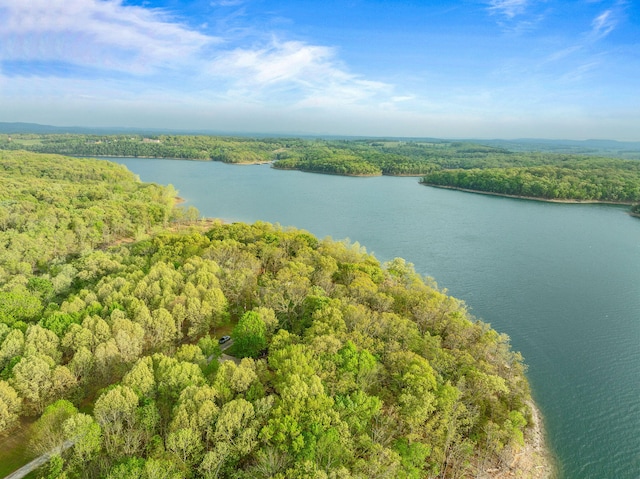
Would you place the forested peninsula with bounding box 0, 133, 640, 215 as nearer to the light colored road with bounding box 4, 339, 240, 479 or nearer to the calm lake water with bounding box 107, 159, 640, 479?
the calm lake water with bounding box 107, 159, 640, 479

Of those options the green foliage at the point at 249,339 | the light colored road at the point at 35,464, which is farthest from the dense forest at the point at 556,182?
the light colored road at the point at 35,464

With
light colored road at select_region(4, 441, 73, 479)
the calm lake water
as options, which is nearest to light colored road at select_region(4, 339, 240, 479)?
light colored road at select_region(4, 441, 73, 479)

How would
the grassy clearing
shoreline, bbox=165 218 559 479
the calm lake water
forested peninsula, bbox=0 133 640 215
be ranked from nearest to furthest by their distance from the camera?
the grassy clearing → shoreline, bbox=165 218 559 479 → the calm lake water → forested peninsula, bbox=0 133 640 215

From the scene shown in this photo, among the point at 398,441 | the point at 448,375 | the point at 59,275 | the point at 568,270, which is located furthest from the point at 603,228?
the point at 59,275

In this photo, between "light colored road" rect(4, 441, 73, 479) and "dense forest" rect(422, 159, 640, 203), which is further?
"dense forest" rect(422, 159, 640, 203)

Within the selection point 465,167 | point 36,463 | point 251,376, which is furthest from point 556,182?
point 36,463

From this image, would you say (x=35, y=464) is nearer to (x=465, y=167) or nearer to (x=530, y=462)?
(x=530, y=462)

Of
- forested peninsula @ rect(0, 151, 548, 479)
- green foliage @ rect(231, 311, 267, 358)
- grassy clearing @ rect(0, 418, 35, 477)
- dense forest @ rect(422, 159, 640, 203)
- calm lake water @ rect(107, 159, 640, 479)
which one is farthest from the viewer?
dense forest @ rect(422, 159, 640, 203)
